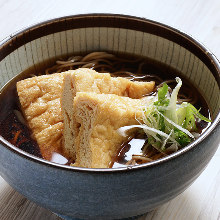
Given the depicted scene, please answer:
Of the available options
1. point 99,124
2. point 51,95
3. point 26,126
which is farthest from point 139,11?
point 99,124

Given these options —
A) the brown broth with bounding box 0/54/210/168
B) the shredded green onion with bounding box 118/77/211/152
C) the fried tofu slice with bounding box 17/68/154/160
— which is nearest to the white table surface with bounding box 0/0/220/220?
the brown broth with bounding box 0/54/210/168

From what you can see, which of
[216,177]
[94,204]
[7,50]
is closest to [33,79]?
[7,50]

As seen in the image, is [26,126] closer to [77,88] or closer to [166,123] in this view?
[77,88]

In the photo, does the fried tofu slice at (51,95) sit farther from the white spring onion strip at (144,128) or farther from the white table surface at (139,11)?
the white table surface at (139,11)

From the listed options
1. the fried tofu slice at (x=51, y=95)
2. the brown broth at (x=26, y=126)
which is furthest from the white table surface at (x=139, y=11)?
the fried tofu slice at (x=51, y=95)

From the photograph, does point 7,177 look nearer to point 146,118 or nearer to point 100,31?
point 146,118

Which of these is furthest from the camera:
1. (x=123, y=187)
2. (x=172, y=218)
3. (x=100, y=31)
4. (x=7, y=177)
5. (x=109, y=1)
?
(x=109, y=1)
